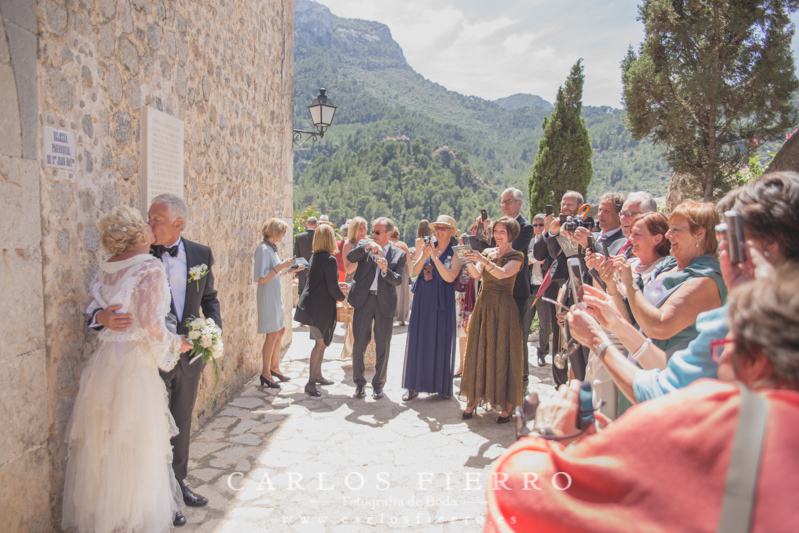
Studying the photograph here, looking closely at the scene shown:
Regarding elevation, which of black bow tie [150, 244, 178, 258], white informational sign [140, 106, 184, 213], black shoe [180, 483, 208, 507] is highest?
white informational sign [140, 106, 184, 213]

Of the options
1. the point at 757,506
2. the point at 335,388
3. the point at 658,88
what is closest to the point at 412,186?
the point at 658,88

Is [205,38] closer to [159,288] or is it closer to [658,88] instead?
[159,288]

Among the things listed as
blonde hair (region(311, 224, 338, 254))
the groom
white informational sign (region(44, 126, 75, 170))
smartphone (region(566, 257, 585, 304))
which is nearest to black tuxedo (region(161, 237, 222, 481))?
the groom

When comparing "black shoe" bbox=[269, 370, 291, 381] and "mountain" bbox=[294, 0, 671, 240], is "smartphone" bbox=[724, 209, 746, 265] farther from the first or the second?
"mountain" bbox=[294, 0, 671, 240]

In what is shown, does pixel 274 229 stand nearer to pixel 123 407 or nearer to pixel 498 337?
pixel 498 337

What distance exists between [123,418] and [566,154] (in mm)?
13488

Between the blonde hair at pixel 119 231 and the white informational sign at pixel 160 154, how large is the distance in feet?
2.87

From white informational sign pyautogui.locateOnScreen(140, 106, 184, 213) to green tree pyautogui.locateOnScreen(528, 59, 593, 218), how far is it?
11.2m

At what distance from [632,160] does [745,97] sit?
58.2 m

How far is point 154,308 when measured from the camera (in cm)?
254

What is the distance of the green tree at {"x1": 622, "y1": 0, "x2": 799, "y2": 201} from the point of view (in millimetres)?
7953

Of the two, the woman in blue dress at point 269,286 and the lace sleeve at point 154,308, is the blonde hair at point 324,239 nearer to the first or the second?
the woman in blue dress at point 269,286

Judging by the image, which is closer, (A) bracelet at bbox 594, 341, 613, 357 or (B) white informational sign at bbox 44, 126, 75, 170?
(A) bracelet at bbox 594, 341, 613, 357

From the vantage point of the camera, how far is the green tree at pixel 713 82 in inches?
313
